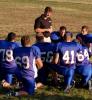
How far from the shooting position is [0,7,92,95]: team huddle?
11164 mm

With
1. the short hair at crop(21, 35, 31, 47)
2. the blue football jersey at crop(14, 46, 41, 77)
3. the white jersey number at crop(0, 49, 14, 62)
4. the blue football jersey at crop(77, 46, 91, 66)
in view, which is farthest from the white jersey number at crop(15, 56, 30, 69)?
the blue football jersey at crop(77, 46, 91, 66)

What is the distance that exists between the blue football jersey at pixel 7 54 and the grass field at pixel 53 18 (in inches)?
43.9

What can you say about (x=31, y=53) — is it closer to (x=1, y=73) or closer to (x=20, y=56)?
(x=20, y=56)

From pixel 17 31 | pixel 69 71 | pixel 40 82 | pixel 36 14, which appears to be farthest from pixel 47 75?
pixel 36 14

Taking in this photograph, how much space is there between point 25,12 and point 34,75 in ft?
78.5

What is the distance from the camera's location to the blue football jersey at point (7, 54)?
39.0 ft

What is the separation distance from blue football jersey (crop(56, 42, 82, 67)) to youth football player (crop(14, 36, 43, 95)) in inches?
29.0

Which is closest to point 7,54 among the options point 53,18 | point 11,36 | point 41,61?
point 11,36

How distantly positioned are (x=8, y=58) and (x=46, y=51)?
1.14 m

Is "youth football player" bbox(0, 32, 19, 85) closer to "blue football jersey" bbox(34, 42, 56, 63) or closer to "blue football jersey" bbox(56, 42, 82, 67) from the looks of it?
"blue football jersey" bbox(34, 42, 56, 63)

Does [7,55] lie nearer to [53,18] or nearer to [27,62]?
[27,62]

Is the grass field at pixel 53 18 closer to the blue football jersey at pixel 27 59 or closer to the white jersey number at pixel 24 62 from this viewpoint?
the blue football jersey at pixel 27 59

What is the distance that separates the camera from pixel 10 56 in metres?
11.9

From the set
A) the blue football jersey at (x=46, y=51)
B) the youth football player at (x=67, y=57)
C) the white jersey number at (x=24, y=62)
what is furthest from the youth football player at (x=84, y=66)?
the white jersey number at (x=24, y=62)
